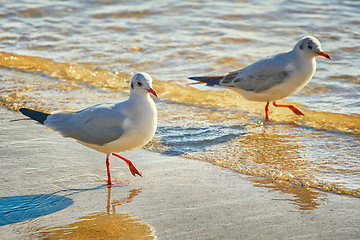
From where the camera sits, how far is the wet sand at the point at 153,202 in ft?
12.4

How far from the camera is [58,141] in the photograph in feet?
18.6

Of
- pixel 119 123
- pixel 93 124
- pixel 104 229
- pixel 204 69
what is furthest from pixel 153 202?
pixel 204 69

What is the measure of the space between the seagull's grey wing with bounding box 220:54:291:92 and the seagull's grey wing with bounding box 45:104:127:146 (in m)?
2.63

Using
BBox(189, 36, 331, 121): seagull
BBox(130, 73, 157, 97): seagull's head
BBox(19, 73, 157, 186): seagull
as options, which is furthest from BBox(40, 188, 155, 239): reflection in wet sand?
BBox(189, 36, 331, 121): seagull

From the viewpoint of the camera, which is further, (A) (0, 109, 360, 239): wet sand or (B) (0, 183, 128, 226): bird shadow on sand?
(B) (0, 183, 128, 226): bird shadow on sand

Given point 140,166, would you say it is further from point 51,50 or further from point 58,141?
point 51,50

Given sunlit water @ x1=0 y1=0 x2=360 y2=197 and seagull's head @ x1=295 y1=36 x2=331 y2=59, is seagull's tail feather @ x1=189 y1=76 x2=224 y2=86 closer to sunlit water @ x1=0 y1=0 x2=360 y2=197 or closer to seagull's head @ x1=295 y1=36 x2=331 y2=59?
sunlit water @ x1=0 y1=0 x2=360 y2=197

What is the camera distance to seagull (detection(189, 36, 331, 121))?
6.68 m

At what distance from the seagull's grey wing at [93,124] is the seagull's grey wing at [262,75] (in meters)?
2.63

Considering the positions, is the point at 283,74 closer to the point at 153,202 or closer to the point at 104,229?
the point at 153,202

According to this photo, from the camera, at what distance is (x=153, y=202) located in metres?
4.31

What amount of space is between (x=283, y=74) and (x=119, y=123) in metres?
2.80

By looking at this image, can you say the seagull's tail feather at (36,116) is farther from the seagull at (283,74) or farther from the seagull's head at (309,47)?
the seagull's head at (309,47)

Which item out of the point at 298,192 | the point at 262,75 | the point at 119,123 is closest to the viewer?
the point at 298,192
